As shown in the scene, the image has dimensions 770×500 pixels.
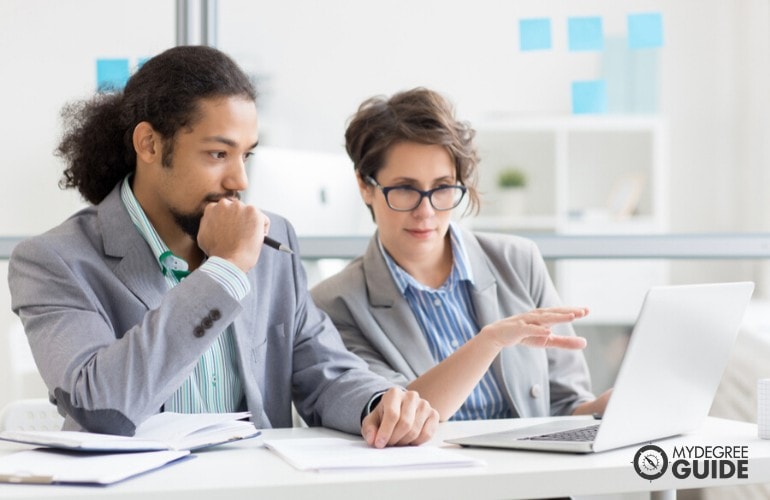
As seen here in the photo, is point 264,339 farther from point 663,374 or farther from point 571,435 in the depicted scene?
point 663,374

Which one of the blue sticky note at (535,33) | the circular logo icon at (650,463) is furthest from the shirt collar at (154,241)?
the blue sticky note at (535,33)

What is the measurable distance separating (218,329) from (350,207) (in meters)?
1.16

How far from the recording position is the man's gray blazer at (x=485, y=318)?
2.12 metres

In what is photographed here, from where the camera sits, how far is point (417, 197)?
2.14m

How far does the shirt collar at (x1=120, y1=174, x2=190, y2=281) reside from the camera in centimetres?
175

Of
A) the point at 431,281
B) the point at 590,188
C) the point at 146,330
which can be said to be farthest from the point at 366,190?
the point at 590,188

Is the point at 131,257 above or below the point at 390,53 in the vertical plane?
below

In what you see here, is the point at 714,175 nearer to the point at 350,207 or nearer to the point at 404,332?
the point at 350,207

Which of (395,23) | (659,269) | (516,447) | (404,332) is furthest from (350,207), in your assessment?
(659,269)

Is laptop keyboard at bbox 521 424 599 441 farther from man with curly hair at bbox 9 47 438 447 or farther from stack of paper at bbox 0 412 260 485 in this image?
stack of paper at bbox 0 412 260 485

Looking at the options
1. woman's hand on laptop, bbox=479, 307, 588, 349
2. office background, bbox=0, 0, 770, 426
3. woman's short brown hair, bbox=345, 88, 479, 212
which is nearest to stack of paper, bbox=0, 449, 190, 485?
woman's hand on laptop, bbox=479, 307, 588, 349

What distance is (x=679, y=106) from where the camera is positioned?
14.1ft

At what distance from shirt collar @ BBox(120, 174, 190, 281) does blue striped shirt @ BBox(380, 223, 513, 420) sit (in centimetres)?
56

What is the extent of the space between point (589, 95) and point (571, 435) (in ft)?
6.10
